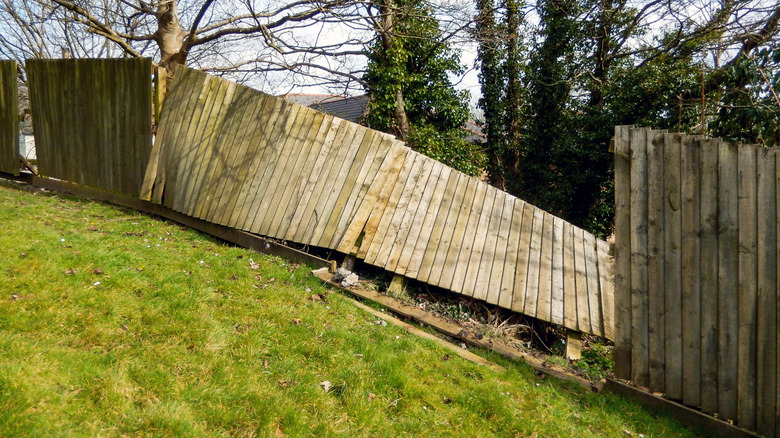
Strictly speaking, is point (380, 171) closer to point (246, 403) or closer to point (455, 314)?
point (455, 314)

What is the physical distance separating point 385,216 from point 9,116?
747 cm

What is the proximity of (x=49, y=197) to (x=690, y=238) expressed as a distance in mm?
8096

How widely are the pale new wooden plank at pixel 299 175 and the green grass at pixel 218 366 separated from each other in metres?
1.06

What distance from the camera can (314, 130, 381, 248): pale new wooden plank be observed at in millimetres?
5543

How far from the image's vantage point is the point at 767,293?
3146mm

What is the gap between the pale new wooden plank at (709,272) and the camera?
336 centimetres

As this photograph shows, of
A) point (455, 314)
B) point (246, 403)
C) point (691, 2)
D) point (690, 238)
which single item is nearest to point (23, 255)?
point (246, 403)

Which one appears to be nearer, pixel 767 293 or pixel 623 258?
pixel 767 293

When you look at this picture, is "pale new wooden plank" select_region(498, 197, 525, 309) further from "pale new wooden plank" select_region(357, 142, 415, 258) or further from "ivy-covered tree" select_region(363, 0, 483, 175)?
"ivy-covered tree" select_region(363, 0, 483, 175)

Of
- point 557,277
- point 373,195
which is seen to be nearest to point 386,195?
point 373,195

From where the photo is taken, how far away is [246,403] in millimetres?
2797

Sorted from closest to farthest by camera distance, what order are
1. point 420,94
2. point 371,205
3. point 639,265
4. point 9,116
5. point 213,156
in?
point 639,265 → point 371,205 → point 213,156 → point 9,116 → point 420,94

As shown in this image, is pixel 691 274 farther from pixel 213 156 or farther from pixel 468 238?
pixel 213 156

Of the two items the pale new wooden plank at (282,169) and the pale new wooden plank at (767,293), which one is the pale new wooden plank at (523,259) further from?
the pale new wooden plank at (282,169)
